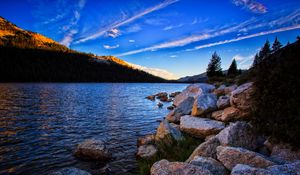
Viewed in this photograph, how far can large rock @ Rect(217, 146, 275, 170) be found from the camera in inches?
226

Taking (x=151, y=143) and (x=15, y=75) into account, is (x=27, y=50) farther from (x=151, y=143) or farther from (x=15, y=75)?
(x=151, y=143)

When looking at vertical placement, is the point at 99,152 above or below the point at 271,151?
below

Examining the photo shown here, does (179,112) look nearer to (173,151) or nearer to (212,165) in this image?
(173,151)

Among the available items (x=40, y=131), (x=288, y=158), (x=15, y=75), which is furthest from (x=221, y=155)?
(x=15, y=75)

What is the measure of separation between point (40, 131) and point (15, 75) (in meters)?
124

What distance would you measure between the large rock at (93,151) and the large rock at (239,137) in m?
6.74

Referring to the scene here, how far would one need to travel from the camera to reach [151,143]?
12.7 metres

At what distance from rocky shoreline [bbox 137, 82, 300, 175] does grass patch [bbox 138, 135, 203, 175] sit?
0.32m

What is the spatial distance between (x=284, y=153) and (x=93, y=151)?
9305 millimetres

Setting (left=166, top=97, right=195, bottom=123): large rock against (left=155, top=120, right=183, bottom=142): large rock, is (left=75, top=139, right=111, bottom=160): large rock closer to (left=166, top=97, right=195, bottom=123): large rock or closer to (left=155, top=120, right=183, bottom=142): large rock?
(left=155, top=120, right=183, bottom=142): large rock

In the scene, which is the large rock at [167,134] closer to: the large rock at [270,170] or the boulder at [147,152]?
the boulder at [147,152]

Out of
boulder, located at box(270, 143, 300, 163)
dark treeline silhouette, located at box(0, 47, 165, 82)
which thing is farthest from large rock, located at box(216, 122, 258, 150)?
dark treeline silhouette, located at box(0, 47, 165, 82)

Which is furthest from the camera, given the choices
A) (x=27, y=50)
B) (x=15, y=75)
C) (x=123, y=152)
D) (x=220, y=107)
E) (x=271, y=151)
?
(x=27, y=50)

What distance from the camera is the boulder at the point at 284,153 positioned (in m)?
6.44
